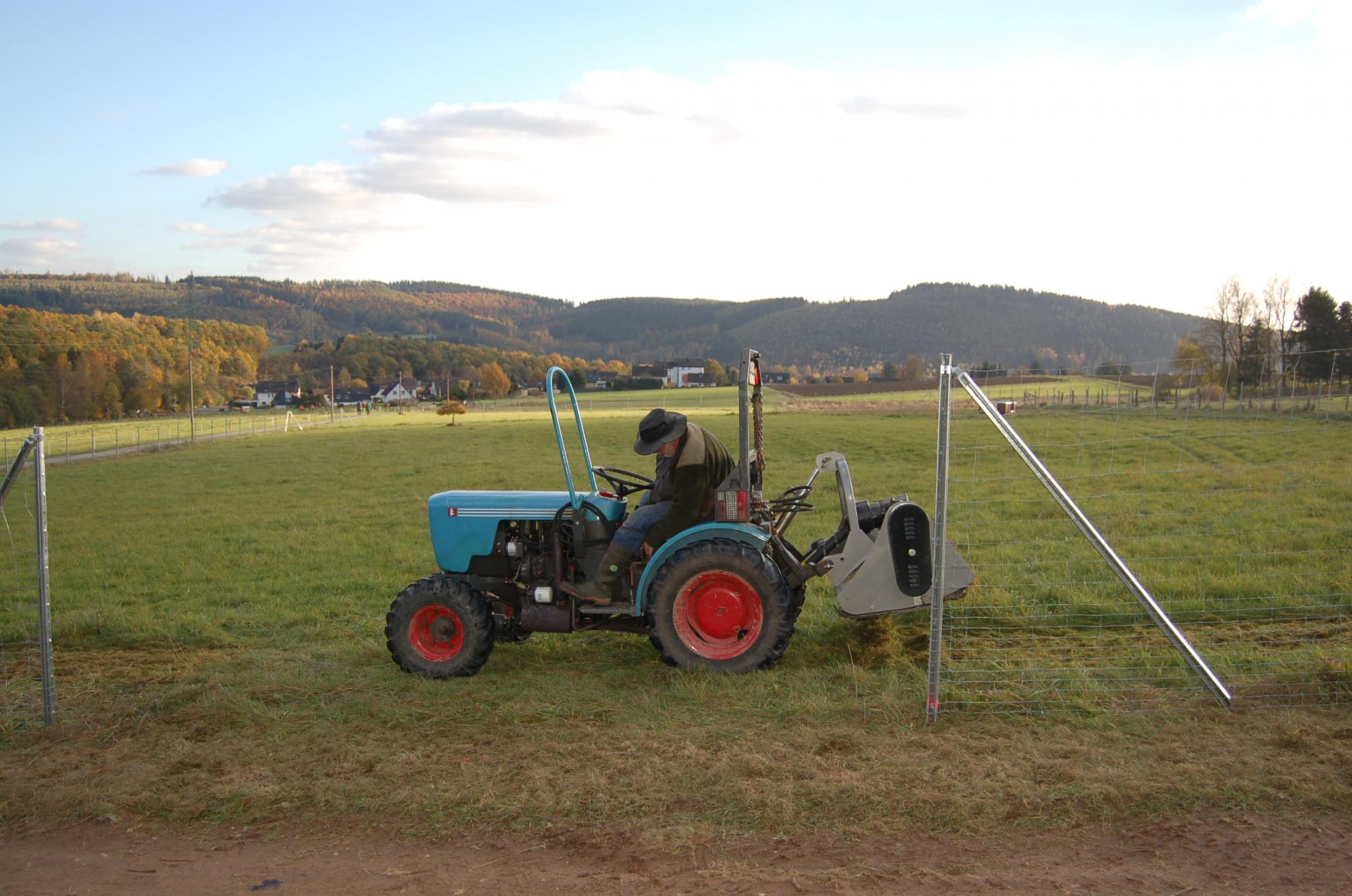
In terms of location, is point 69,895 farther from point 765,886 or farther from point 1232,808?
point 1232,808

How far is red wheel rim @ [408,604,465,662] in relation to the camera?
260 inches

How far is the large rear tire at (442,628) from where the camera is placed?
21.4 ft

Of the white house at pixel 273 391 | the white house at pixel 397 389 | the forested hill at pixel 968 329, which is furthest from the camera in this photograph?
the white house at pixel 273 391

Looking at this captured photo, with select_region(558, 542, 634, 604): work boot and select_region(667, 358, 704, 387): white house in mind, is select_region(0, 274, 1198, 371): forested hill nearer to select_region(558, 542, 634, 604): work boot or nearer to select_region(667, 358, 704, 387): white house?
select_region(667, 358, 704, 387): white house

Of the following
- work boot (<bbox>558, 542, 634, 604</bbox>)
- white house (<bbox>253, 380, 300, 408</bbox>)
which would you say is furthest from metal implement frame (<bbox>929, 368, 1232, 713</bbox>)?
white house (<bbox>253, 380, 300, 408</bbox>)

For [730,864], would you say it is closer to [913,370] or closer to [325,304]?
[913,370]

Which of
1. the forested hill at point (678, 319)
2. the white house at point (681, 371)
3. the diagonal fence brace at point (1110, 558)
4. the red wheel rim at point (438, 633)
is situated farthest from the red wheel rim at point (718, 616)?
the white house at point (681, 371)

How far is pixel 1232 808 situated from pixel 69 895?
491cm

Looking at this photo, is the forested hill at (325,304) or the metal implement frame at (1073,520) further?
the forested hill at (325,304)

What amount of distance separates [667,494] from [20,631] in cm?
636

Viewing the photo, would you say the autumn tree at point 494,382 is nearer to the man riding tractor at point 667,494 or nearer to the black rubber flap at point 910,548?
the man riding tractor at point 667,494

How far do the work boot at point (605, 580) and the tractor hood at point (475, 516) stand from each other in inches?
15.4

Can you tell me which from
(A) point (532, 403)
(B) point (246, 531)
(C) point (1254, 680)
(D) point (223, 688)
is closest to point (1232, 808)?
(C) point (1254, 680)

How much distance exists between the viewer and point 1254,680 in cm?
582
